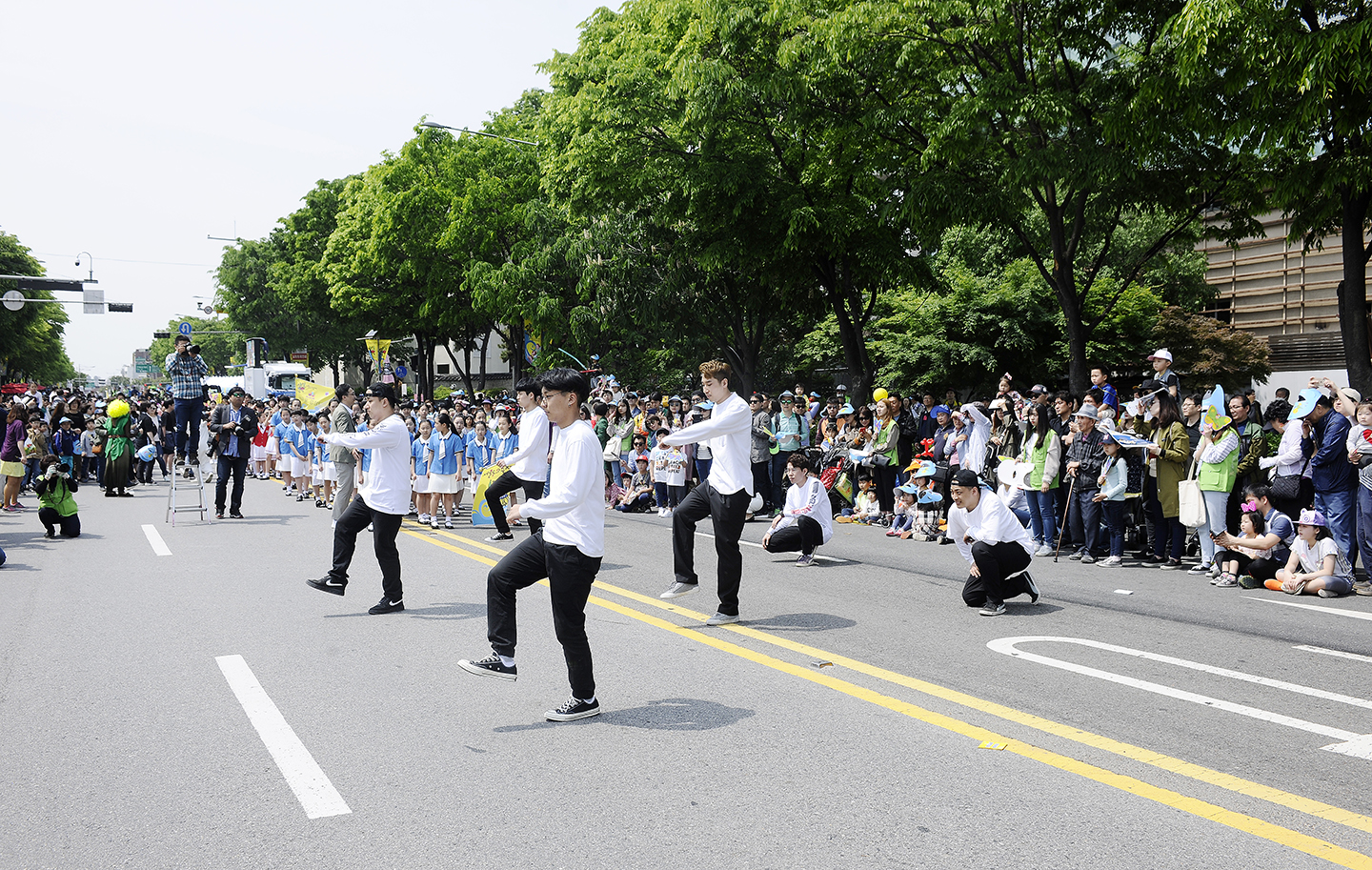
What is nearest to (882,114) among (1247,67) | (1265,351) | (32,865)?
(1247,67)

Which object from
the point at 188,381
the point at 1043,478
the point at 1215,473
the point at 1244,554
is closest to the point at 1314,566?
the point at 1244,554

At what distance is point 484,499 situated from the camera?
1449cm

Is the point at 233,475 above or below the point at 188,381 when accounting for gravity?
below

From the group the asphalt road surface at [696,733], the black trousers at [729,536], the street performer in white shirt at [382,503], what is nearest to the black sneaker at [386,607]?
the street performer in white shirt at [382,503]

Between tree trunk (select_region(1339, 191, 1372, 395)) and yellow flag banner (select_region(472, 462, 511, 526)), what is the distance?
37.5 feet

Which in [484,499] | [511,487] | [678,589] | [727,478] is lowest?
[678,589]

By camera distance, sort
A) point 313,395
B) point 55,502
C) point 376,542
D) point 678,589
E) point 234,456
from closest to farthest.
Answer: point 376,542, point 678,589, point 313,395, point 55,502, point 234,456

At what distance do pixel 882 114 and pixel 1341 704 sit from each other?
13.8 meters

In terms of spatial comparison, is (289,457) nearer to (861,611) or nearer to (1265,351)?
(861,611)

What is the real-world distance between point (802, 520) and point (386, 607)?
177 inches

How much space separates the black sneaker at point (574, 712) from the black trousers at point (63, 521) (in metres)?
10.5

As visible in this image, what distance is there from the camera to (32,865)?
3736 millimetres

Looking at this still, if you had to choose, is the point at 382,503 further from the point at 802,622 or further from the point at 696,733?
the point at 696,733

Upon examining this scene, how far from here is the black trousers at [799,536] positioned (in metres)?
10.9
